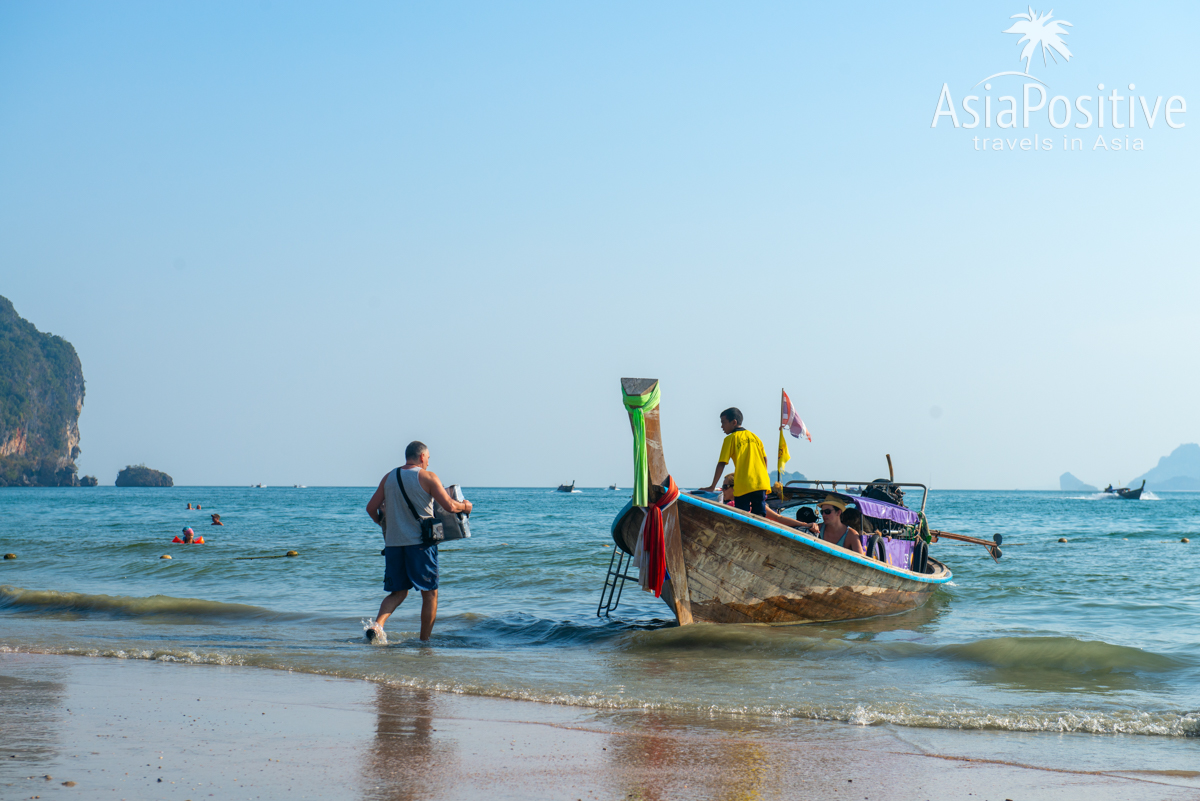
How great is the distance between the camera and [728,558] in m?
9.71

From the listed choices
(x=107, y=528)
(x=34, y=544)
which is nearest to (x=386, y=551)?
(x=34, y=544)

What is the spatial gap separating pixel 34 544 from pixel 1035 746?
90.7 feet

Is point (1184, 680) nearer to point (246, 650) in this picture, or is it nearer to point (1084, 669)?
point (1084, 669)

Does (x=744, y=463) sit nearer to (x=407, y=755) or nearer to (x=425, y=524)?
(x=425, y=524)

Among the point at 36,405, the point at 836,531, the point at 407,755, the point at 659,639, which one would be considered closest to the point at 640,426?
the point at 659,639

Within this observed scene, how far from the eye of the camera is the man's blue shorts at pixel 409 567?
8484 millimetres

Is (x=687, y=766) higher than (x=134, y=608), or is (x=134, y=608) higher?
(x=687, y=766)

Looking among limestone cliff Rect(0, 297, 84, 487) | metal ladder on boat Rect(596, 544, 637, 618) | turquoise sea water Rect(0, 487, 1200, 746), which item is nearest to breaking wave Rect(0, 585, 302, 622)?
turquoise sea water Rect(0, 487, 1200, 746)

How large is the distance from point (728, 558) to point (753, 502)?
0.66 m

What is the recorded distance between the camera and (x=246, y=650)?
340 inches

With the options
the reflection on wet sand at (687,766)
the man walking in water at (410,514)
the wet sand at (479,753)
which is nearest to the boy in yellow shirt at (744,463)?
the man walking in water at (410,514)

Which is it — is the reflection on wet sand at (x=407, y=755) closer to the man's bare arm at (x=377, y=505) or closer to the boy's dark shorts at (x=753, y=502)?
the man's bare arm at (x=377, y=505)

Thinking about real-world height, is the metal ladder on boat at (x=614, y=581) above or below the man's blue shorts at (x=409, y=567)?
below

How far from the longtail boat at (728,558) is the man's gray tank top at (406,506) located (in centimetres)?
200
